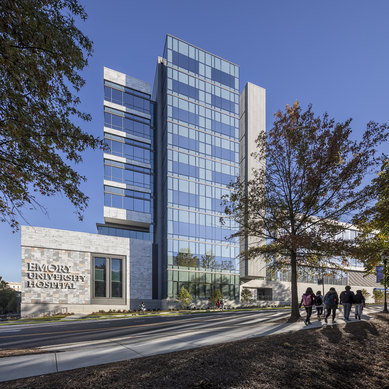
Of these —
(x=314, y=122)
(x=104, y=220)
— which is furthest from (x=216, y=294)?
(x=314, y=122)

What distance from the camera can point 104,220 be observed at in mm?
48250

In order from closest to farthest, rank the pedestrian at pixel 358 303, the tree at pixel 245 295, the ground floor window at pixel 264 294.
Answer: the pedestrian at pixel 358 303 → the tree at pixel 245 295 → the ground floor window at pixel 264 294

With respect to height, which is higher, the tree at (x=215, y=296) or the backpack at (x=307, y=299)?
the backpack at (x=307, y=299)

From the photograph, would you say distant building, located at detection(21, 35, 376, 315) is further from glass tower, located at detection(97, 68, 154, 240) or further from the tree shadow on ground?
the tree shadow on ground

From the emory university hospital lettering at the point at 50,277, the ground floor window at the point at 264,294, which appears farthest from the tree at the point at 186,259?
the ground floor window at the point at 264,294

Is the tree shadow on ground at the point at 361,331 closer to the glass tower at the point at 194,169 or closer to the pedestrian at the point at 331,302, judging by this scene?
the pedestrian at the point at 331,302

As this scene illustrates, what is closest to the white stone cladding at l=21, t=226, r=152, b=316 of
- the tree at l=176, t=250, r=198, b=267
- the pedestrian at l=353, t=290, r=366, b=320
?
the tree at l=176, t=250, r=198, b=267

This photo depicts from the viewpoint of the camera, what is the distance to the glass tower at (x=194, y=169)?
44188 millimetres

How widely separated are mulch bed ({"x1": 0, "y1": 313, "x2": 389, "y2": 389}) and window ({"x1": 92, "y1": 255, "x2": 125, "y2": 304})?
34.7 m

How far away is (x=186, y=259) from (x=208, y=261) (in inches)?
153

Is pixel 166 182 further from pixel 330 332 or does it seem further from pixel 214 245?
pixel 330 332

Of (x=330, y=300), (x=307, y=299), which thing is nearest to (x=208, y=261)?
(x=330, y=300)

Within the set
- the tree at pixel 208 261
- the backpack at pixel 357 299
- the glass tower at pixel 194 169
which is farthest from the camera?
the tree at pixel 208 261

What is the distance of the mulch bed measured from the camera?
5180mm
